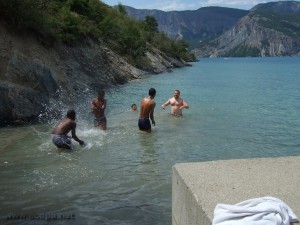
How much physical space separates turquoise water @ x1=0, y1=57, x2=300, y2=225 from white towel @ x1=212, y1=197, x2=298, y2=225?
2723 mm

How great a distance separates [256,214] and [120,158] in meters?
6.80

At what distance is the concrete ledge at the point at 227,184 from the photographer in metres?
4.12

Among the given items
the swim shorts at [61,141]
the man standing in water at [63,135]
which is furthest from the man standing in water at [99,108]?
the swim shorts at [61,141]

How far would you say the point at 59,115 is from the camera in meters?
16.2

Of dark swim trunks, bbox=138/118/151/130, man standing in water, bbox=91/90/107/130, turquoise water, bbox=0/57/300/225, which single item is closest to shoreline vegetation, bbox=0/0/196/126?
turquoise water, bbox=0/57/300/225

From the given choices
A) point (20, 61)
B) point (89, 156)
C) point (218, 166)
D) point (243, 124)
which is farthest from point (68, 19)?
point (218, 166)

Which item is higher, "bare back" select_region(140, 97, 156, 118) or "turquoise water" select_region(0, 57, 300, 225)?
"bare back" select_region(140, 97, 156, 118)

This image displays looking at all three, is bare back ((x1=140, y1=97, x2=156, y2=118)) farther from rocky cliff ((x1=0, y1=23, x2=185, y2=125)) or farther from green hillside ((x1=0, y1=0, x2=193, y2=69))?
green hillside ((x1=0, y1=0, x2=193, y2=69))

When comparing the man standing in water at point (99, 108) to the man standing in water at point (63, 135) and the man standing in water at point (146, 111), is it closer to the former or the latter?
the man standing in water at point (146, 111)

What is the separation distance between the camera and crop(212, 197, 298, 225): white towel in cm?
342

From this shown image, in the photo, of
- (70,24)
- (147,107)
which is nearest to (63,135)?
(147,107)

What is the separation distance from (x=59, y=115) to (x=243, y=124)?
724 centimetres

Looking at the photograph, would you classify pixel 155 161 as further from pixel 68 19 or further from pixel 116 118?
pixel 68 19

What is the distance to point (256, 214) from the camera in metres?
3.49
